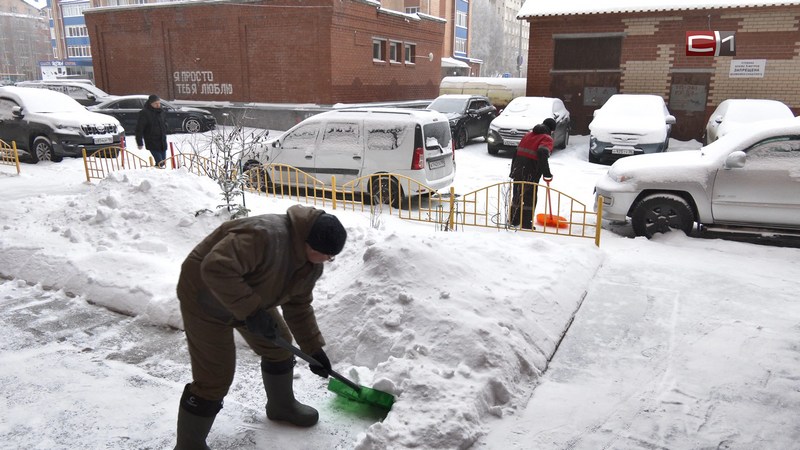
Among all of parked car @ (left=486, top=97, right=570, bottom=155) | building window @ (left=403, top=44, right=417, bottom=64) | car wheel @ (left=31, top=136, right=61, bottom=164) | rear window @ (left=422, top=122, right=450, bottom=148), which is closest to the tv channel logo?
parked car @ (left=486, top=97, right=570, bottom=155)

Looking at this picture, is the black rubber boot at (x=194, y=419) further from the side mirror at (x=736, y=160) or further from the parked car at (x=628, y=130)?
the parked car at (x=628, y=130)

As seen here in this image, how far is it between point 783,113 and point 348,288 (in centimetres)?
1419

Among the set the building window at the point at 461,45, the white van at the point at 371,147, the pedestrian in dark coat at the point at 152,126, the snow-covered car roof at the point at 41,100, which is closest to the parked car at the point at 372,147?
the white van at the point at 371,147

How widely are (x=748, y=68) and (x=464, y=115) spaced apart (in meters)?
→ 8.50

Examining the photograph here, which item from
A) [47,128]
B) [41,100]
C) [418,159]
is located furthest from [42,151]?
[418,159]

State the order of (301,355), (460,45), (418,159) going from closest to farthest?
(301,355)
(418,159)
(460,45)

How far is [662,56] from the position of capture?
17.3 metres

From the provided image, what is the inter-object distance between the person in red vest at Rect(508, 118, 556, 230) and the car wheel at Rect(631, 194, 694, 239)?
131 centimetres

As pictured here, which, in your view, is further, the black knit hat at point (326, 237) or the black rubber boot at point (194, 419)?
the black rubber boot at point (194, 419)

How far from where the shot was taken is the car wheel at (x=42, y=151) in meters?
13.1

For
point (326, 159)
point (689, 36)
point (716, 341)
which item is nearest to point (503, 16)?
point (689, 36)

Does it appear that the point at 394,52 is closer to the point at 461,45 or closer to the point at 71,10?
the point at 461,45

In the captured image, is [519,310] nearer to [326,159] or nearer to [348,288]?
[348,288]

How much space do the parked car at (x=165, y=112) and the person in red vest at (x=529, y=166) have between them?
13.2m
